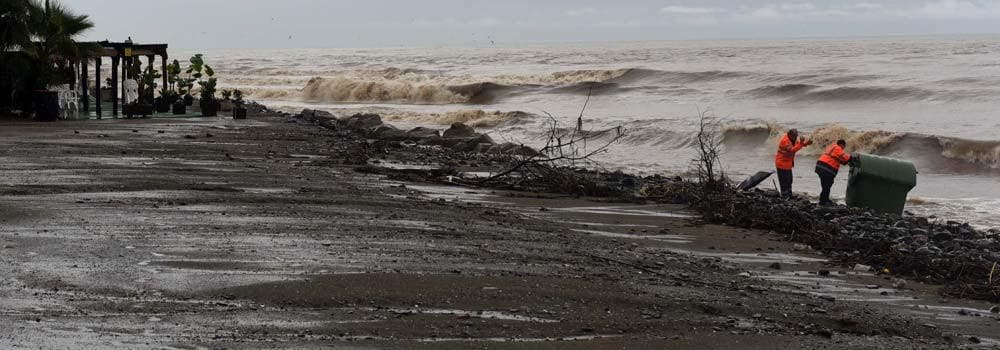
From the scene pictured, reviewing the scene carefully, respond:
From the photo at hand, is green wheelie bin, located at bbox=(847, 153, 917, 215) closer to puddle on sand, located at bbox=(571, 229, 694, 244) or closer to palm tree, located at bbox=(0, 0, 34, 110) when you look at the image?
puddle on sand, located at bbox=(571, 229, 694, 244)

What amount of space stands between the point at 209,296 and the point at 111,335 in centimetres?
104

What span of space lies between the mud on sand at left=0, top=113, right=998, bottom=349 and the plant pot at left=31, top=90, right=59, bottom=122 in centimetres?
1055

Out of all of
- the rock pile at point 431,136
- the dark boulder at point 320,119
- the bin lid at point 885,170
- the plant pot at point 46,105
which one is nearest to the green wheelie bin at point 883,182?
the bin lid at point 885,170

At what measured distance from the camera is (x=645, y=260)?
31.2 feet

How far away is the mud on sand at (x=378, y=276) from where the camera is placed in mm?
6238

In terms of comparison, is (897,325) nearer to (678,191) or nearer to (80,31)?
(678,191)

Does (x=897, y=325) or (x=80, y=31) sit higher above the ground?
(x=80, y=31)

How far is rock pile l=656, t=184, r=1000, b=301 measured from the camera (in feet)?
33.6

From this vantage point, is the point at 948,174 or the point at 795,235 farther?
the point at 948,174

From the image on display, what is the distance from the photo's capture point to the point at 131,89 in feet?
89.5

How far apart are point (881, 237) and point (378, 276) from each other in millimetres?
7013

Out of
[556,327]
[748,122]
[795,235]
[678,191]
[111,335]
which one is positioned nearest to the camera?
[111,335]

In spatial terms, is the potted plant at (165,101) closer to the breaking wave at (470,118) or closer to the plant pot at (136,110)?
the plant pot at (136,110)

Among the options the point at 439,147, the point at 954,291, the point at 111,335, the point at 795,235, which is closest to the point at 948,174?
the point at 439,147
